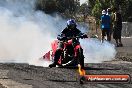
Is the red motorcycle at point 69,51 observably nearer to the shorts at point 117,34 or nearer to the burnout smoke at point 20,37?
the burnout smoke at point 20,37

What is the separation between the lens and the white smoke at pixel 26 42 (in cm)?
2127

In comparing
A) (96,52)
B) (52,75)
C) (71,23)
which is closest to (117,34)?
(96,52)

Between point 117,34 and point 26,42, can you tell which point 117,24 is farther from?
point 26,42

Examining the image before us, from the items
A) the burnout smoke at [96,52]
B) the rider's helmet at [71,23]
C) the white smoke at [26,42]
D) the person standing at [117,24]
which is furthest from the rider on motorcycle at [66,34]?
the person standing at [117,24]

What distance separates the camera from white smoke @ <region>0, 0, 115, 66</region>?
21.3 meters

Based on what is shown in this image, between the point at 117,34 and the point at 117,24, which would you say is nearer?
the point at 117,34

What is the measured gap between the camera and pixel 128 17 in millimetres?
48719

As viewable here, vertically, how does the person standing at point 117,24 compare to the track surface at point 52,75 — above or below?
above

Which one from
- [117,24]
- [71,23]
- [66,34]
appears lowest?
[66,34]

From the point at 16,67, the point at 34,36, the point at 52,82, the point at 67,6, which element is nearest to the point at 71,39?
the point at 16,67

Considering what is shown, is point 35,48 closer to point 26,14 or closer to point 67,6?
point 26,14

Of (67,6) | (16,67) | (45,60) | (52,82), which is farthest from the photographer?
(67,6)

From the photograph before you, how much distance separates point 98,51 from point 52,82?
365 inches

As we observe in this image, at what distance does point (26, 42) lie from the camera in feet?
78.2
